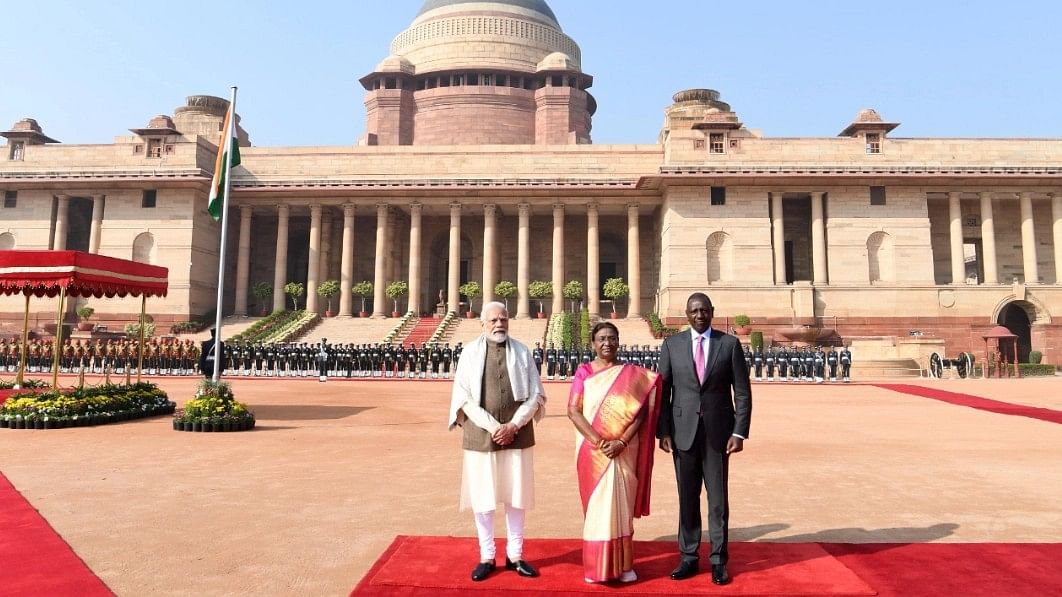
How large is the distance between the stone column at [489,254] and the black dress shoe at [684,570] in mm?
34381

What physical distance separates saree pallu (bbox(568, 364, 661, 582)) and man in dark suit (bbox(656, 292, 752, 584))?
229 mm

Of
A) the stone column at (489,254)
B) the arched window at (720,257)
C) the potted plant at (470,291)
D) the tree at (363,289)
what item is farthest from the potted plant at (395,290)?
the arched window at (720,257)

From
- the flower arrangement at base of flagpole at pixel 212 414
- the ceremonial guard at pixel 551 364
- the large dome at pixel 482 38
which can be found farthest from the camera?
the large dome at pixel 482 38

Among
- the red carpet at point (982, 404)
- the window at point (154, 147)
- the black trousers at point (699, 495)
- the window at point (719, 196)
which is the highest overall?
the window at point (154, 147)

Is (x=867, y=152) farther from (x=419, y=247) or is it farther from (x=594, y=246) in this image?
(x=419, y=247)

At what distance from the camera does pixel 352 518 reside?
5.75 metres

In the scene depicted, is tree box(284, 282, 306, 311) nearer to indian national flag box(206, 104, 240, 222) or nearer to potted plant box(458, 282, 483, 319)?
potted plant box(458, 282, 483, 319)

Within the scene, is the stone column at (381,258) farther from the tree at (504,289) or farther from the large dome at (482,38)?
the large dome at (482,38)

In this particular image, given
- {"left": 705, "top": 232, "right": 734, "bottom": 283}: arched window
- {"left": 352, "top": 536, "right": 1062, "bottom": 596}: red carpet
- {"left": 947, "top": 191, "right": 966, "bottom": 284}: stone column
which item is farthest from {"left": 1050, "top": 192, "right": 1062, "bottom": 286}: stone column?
{"left": 352, "top": 536, "right": 1062, "bottom": 596}: red carpet

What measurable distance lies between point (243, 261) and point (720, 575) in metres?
40.4

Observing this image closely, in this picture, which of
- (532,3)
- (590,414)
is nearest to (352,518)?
(590,414)

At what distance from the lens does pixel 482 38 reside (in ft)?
177

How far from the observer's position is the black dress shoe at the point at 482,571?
13.9 feet

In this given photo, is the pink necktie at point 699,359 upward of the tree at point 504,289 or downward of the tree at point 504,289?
downward
